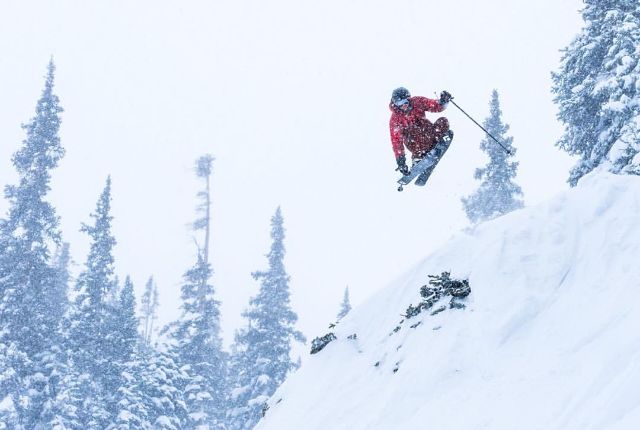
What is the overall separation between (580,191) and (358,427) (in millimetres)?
5859

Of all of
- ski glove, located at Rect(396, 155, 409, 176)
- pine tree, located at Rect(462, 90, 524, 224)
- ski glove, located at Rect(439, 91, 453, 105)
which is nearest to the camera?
ski glove, located at Rect(439, 91, 453, 105)

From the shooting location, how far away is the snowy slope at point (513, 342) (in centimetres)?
553

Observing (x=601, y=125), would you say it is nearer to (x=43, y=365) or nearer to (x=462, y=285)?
(x=462, y=285)

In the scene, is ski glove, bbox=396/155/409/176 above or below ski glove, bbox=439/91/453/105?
Answer: below

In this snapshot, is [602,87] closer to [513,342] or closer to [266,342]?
[513,342]

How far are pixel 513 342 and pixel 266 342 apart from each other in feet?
86.7

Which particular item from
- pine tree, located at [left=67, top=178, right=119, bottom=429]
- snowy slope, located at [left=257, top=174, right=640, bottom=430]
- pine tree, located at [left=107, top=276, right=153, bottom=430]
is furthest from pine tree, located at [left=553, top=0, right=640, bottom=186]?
pine tree, located at [left=67, top=178, right=119, bottom=429]

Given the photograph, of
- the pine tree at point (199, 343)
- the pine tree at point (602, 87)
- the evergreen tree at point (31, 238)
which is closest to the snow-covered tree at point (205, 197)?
the pine tree at point (199, 343)

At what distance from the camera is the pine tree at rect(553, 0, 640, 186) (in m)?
16.3

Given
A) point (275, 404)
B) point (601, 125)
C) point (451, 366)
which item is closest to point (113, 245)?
point (275, 404)

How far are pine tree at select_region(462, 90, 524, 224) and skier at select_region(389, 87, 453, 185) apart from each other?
69.8ft

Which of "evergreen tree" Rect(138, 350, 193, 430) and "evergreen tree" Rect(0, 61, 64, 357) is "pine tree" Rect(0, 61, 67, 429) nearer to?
"evergreen tree" Rect(0, 61, 64, 357)

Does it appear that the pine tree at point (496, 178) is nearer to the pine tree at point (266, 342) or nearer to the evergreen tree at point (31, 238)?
the pine tree at point (266, 342)

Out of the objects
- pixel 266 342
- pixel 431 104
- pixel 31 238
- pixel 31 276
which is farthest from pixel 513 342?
pixel 266 342
